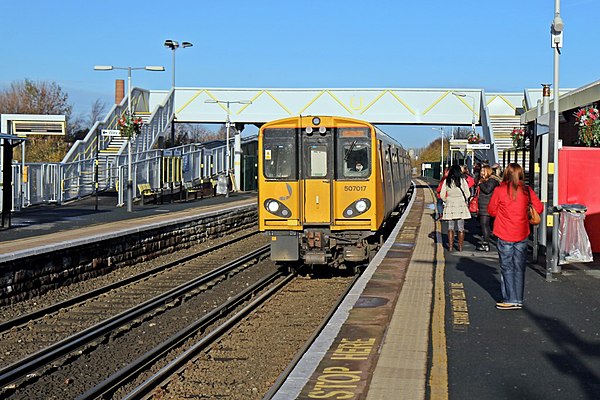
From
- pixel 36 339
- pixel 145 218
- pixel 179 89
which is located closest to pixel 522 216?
pixel 36 339

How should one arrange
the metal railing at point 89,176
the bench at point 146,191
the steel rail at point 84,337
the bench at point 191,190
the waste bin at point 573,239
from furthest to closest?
the bench at point 191,190 → the bench at point 146,191 → the metal railing at point 89,176 → the waste bin at point 573,239 → the steel rail at point 84,337

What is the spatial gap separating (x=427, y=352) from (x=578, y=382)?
138cm

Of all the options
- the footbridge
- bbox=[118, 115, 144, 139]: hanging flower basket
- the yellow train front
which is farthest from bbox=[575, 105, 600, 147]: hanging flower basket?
the footbridge

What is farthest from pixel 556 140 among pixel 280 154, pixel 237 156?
pixel 237 156

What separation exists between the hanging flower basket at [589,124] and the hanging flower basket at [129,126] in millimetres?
17710

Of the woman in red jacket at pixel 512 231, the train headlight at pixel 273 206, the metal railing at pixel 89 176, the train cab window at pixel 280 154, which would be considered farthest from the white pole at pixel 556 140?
the metal railing at pixel 89 176

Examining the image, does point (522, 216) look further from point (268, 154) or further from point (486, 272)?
point (268, 154)

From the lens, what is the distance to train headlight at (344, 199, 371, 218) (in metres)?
15.1

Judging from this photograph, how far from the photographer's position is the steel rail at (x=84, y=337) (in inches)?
348

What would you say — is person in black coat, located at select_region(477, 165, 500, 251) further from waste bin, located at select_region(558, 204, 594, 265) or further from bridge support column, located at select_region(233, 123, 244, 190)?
bridge support column, located at select_region(233, 123, 244, 190)

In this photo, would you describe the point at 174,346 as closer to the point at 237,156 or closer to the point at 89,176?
the point at 89,176

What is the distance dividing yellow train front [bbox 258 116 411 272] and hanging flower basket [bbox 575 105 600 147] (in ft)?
17.9

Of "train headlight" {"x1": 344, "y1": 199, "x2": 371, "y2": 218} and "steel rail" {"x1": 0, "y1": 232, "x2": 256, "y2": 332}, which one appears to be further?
"train headlight" {"x1": 344, "y1": 199, "x2": 371, "y2": 218}

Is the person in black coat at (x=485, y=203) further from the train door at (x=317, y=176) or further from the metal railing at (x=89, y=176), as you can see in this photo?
the metal railing at (x=89, y=176)
